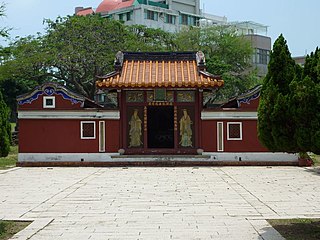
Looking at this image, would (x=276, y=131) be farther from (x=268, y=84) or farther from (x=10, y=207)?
(x=10, y=207)

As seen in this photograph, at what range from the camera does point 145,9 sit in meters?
55.2

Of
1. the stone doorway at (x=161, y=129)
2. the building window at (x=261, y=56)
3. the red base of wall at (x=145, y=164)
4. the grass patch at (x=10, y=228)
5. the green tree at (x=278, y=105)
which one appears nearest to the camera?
the grass patch at (x=10, y=228)

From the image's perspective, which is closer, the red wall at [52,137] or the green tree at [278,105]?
the green tree at [278,105]

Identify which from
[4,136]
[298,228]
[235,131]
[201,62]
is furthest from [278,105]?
[201,62]

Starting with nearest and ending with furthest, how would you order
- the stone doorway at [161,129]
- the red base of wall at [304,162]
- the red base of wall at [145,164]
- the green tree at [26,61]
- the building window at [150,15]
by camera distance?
the red base of wall at [304,162]
the red base of wall at [145,164]
the stone doorway at [161,129]
the green tree at [26,61]
the building window at [150,15]

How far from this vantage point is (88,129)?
19328mm

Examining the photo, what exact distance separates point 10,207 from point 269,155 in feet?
38.6

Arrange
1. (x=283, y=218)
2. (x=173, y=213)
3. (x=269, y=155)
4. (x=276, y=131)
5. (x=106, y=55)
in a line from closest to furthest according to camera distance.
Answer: (x=276, y=131) → (x=283, y=218) → (x=173, y=213) → (x=269, y=155) → (x=106, y=55)

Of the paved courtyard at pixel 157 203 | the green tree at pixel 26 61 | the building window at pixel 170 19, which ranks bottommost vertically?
the paved courtyard at pixel 157 203

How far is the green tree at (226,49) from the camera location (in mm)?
36281

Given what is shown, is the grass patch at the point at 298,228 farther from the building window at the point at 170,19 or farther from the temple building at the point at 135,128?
the building window at the point at 170,19

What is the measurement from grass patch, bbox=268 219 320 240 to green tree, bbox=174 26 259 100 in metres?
27.5

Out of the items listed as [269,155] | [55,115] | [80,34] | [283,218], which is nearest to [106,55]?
[80,34]

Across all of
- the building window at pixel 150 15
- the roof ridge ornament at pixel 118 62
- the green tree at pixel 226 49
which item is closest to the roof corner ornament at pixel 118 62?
the roof ridge ornament at pixel 118 62
